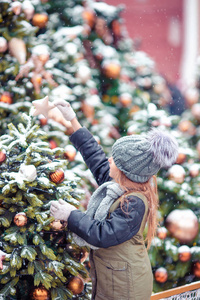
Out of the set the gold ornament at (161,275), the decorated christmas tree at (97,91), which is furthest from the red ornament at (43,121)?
the gold ornament at (161,275)

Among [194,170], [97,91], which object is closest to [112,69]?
[97,91]

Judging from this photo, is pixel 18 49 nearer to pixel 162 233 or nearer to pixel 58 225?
pixel 58 225

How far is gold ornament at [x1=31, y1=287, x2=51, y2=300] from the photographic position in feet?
4.22

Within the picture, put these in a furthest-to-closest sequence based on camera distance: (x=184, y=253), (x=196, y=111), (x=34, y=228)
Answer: (x=196, y=111)
(x=184, y=253)
(x=34, y=228)

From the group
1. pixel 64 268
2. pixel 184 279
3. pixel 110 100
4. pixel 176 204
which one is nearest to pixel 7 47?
pixel 110 100

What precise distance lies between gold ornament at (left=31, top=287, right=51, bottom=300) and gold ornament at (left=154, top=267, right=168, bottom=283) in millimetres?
846

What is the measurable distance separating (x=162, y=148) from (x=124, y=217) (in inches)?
10.5

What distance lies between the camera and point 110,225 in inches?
45.1

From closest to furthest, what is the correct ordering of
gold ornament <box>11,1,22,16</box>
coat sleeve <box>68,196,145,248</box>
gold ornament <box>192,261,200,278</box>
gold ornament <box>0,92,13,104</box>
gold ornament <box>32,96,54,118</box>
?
1. coat sleeve <box>68,196,145,248</box>
2. gold ornament <box>32,96,54,118</box>
3. gold ornament <box>11,1,22,16</box>
4. gold ornament <box>0,92,13,104</box>
5. gold ornament <box>192,261,200,278</box>

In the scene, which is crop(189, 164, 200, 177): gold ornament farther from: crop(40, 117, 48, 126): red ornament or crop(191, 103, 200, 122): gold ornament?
crop(40, 117, 48, 126): red ornament

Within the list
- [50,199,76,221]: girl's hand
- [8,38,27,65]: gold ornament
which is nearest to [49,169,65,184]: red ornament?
[50,199,76,221]: girl's hand

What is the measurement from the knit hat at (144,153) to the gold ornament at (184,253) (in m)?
Result: 0.99

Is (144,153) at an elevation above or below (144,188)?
above

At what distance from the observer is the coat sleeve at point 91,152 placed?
1422 millimetres
